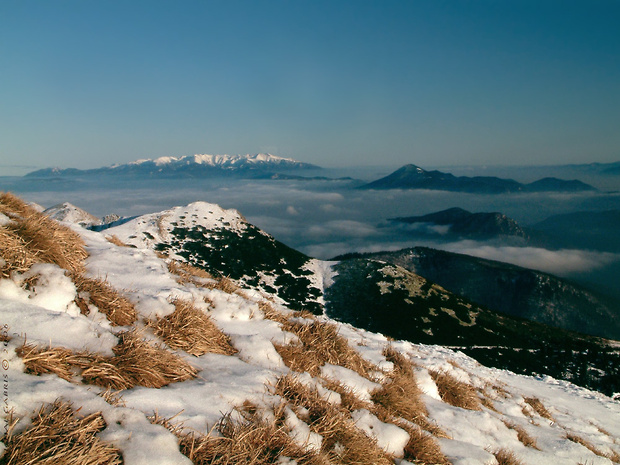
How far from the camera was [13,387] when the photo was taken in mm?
2838

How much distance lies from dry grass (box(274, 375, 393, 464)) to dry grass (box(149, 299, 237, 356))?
1.50 meters

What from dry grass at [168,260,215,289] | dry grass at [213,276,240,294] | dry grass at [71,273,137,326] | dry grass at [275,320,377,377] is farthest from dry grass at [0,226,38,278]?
dry grass at [213,276,240,294]

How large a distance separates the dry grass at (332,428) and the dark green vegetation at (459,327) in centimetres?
6877

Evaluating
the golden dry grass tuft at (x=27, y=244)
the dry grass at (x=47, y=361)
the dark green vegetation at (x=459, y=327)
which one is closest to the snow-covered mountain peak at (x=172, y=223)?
the dark green vegetation at (x=459, y=327)

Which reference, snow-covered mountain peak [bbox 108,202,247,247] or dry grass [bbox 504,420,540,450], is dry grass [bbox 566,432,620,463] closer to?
dry grass [bbox 504,420,540,450]

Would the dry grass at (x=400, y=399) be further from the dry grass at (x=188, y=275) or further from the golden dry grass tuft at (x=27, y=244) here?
the golden dry grass tuft at (x=27, y=244)

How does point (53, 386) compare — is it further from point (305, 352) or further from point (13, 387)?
point (305, 352)

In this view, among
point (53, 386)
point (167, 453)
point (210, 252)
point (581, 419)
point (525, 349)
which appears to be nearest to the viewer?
point (167, 453)

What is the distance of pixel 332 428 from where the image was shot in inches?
156

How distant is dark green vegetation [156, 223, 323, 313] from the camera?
76.1 metres

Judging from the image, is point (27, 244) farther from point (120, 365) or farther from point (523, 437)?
point (523, 437)

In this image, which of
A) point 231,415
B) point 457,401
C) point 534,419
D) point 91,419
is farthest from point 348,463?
point 534,419

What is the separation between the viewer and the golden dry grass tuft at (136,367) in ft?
11.5

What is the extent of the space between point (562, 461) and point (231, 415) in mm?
7100
